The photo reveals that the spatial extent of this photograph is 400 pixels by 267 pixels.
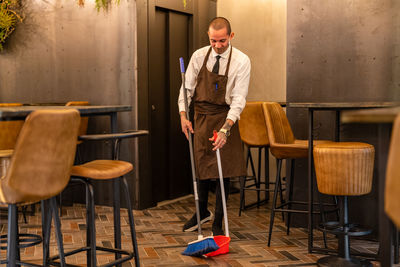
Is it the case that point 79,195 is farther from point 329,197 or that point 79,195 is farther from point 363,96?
point 363,96

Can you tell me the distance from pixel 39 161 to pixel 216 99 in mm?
2109

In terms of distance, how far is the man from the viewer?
14.4ft

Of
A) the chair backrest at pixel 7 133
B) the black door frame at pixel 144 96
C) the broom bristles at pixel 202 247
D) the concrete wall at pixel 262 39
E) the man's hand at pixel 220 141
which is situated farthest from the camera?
the concrete wall at pixel 262 39

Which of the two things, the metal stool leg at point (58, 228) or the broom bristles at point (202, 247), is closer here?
the metal stool leg at point (58, 228)

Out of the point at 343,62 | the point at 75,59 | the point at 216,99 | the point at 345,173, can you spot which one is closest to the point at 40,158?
the point at 345,173

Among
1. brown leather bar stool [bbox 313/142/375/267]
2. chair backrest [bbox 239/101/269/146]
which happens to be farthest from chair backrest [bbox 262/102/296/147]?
chair backrest [bbox 239/101/269/146]

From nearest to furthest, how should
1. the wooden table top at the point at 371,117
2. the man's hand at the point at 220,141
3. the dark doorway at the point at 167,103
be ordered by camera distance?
1. the wooden table top at the point at 371,117
2. the man's hand at the point at 220,141
3. the dark doorway at the point at 167,103

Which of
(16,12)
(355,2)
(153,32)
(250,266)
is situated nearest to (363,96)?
(355,2)

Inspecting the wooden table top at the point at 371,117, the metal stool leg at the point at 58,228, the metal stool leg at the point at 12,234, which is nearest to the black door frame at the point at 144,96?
the metal stool leg at the point at 58,228

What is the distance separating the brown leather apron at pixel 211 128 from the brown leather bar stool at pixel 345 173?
35.8 inches

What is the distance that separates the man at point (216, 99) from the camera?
439 cm

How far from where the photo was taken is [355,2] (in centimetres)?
449

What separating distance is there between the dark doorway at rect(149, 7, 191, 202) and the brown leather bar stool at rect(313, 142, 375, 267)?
259 cm

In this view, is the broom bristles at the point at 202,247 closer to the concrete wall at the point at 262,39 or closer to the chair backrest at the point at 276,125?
the chair backrest at the point at 276,125
